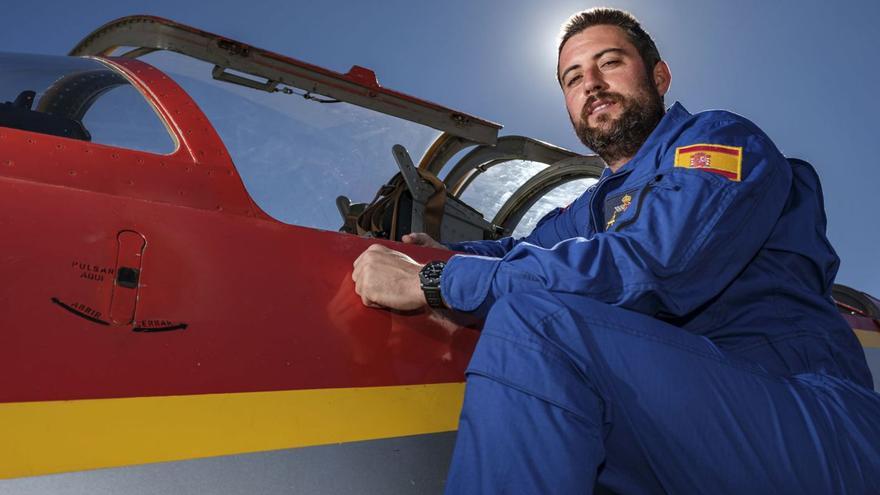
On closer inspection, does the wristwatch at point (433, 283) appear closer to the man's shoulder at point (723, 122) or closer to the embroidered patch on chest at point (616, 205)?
the embroidered patch on chest at point (616, 205)

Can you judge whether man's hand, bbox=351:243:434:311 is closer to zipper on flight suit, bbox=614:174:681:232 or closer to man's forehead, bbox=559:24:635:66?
zipper on flight suit, bbox=614:174:681:232

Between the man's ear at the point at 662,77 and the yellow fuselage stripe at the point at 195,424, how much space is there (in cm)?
151

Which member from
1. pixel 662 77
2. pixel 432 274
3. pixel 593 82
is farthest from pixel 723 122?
pixel 432 274

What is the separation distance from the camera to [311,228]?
1.67m

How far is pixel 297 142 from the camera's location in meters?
2.33

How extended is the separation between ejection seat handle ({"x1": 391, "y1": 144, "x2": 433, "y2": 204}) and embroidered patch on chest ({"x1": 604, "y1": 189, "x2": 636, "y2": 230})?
1.10m

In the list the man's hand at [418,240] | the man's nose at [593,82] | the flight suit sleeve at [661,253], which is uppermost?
the man's nose at [593,82]

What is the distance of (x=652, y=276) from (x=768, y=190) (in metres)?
0.46

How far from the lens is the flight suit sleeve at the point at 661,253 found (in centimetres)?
137

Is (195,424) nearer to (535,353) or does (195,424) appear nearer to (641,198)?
(535,353)

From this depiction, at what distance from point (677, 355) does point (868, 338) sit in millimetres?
3053

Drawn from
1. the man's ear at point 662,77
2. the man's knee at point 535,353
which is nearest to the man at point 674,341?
the man's knee at point 535,353

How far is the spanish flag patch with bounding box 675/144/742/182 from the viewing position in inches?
60.1

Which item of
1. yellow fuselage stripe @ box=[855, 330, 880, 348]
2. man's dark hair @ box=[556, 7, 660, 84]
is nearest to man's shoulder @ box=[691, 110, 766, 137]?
man's dark hair @ box=[556, 7, 660, 84]
